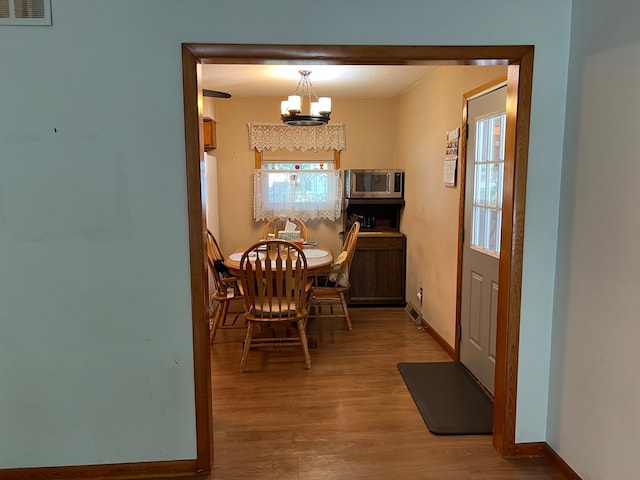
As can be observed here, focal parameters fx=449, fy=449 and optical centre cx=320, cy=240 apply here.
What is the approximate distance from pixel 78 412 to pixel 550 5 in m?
2.89

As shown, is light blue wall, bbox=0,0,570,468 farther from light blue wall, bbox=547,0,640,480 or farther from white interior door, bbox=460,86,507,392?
white interior door, bbox=460,86,507,392

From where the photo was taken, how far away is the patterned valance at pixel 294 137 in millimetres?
5348

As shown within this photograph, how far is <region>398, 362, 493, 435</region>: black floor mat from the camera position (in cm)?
260

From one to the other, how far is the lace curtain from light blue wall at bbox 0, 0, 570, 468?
341 centimetres

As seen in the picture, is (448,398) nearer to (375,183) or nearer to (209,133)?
(375,183)

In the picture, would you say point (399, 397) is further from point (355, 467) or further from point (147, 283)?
point (147, 283)

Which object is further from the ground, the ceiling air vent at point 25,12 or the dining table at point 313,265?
the ceiling air vent at point 25,12

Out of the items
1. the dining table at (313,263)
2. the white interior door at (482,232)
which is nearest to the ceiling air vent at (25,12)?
the dining table at (313,263)

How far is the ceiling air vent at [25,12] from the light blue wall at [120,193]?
3cm

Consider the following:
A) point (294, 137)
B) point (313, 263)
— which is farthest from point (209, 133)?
point (313, 263)

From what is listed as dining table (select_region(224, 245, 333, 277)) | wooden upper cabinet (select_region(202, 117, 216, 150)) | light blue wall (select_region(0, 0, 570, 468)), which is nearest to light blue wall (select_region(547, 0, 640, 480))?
light blue wall (select_region(0, 0, 570, 468))

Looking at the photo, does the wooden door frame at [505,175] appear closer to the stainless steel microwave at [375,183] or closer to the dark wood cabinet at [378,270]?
the dark wood cabinet at [378,270]

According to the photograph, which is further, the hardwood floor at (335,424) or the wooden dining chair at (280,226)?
the wooden dining chair at (280,226)

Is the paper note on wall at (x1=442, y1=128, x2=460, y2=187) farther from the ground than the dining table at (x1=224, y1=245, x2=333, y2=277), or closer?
farther from the ground
